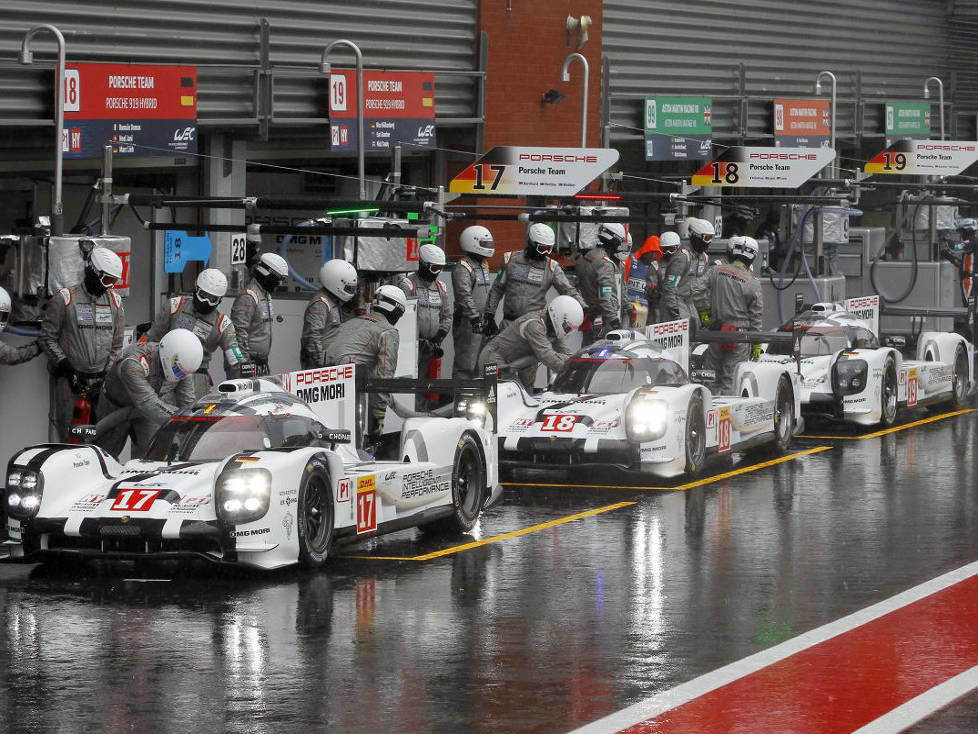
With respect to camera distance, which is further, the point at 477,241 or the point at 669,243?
the point at 669,243

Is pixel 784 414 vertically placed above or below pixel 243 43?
below

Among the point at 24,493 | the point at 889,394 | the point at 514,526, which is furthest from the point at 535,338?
the point at 24,493

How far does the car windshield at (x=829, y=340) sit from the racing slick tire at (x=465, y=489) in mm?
7619

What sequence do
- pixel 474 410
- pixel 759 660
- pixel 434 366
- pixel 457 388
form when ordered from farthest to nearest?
pixel 434 366 → pixel 474 410 → pixel 457 388 → pixel 759 660

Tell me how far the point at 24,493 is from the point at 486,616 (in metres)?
3.06

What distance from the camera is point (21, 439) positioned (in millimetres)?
14367

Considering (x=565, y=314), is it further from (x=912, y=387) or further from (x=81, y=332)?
(x=912, y=387)

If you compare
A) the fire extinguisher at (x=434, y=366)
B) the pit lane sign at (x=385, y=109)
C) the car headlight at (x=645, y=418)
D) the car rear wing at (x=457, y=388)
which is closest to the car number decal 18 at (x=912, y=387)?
the fire extinguisher at (x=434, y=366)

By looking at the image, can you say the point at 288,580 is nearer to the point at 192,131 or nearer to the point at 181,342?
the point at 181,342

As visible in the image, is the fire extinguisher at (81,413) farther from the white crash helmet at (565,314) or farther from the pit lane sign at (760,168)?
the pit lane sign at (760,168)

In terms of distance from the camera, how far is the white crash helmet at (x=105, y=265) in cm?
1449

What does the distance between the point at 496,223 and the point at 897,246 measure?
9213 millimetres

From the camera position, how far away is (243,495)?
11.4 meters

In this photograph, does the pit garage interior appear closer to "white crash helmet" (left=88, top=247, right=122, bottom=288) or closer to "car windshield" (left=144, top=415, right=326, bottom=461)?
"white crash helmet" (left=88, top=247, right=122, bottom=288)
